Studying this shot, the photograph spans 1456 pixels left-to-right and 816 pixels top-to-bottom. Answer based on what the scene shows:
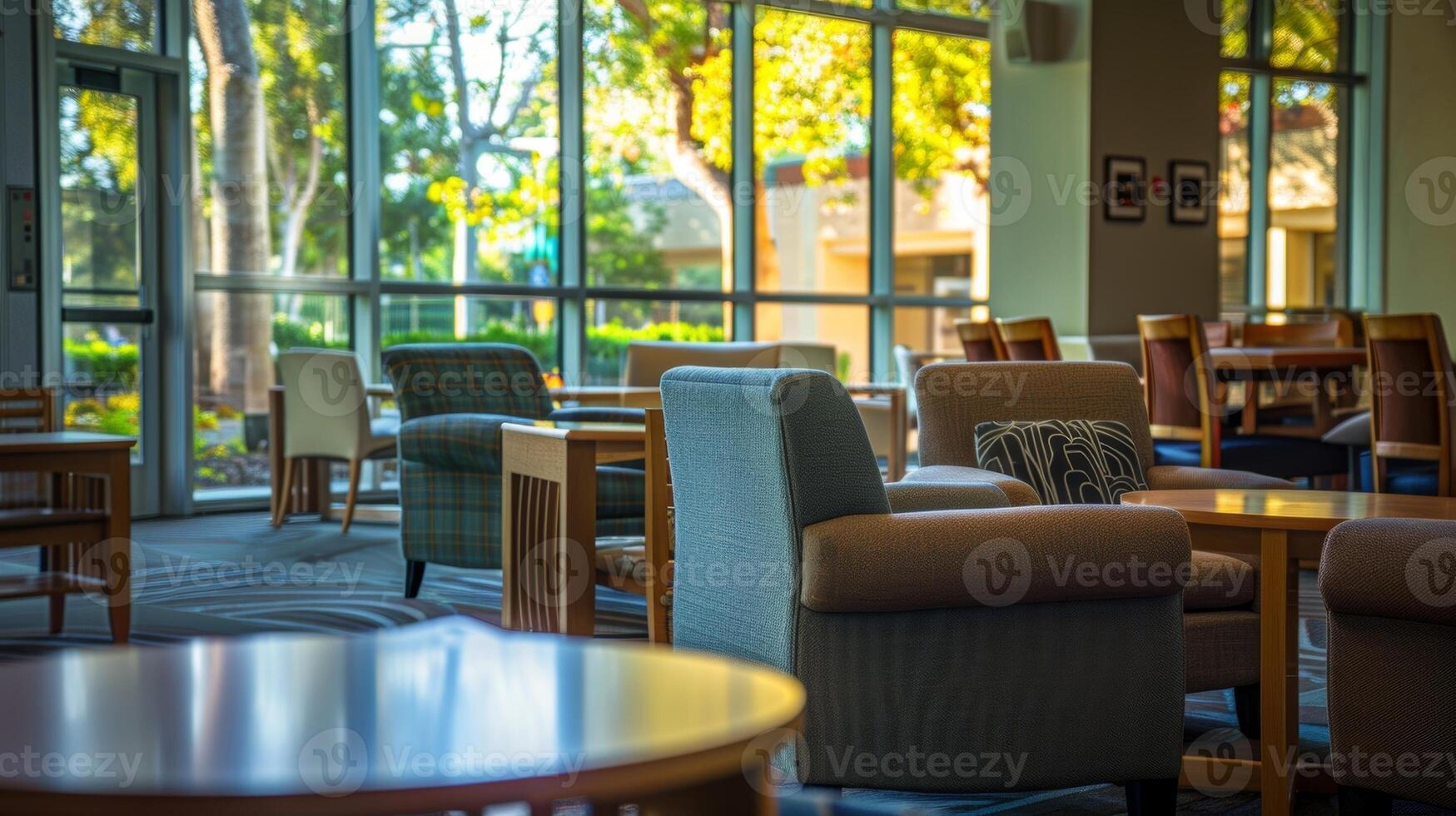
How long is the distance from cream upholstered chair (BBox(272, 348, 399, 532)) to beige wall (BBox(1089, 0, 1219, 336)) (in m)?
4.30

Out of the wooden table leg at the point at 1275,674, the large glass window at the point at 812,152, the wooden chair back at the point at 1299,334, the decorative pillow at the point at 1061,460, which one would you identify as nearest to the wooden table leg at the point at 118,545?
the decorative pillow at the point at 1061,460

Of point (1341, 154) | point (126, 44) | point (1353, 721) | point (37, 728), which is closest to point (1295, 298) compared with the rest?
point (1341, 154)

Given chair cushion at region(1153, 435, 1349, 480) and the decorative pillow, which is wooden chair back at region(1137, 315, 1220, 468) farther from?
the decorative pillow

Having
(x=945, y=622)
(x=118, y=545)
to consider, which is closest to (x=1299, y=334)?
(x=945, y=622)

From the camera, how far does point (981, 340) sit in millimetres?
5691

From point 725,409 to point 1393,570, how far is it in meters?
1.05

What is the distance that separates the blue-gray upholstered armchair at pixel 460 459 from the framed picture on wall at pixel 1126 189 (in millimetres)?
4705

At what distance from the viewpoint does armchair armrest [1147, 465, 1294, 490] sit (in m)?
3.15

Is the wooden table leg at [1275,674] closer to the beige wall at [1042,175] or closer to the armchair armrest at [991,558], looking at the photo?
the armchair armrest at [991,558]

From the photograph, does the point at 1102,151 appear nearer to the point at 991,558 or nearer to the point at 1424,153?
the point at 1424,153

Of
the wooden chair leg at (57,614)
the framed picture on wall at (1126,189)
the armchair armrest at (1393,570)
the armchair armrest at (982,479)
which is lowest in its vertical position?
the wooden chair leg at (57,614)

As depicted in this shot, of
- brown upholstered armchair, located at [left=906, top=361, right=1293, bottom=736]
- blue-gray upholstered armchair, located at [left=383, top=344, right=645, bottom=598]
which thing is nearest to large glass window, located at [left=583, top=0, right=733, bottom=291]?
blue-gray upholstered armchair, located at [left=383, top=344, right=645, bottom=598]

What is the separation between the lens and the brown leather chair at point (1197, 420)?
5012 mm

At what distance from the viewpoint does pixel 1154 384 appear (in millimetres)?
5387
